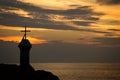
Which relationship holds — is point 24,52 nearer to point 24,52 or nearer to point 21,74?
point 24,52

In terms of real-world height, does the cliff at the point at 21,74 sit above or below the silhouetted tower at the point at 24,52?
below

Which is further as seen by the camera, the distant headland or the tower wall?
the tower wall

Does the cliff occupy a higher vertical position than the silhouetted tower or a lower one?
lower

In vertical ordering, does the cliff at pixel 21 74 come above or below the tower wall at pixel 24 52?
below

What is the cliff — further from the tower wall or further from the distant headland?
the tower wall

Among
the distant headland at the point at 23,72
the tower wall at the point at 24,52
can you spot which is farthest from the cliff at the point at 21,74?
the tower wall at the point at 24,52

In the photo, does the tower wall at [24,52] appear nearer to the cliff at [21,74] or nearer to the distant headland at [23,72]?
the distant headland at [23,72]

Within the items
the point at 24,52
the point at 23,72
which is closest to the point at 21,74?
the point at 23,72

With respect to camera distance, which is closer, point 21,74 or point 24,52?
point 21,74

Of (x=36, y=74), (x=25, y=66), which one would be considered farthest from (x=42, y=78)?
(x=25, y=66)

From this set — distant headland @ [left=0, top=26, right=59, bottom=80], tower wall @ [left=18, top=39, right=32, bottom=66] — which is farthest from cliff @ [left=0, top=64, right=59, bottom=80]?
tower wall @ [left=18, top=39, right=32, bottom=66]

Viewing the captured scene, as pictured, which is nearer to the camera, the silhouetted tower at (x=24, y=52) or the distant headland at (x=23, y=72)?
the distant headland at (x=23, y=72)

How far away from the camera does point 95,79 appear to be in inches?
6363

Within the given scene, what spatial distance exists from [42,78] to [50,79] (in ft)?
5.98
